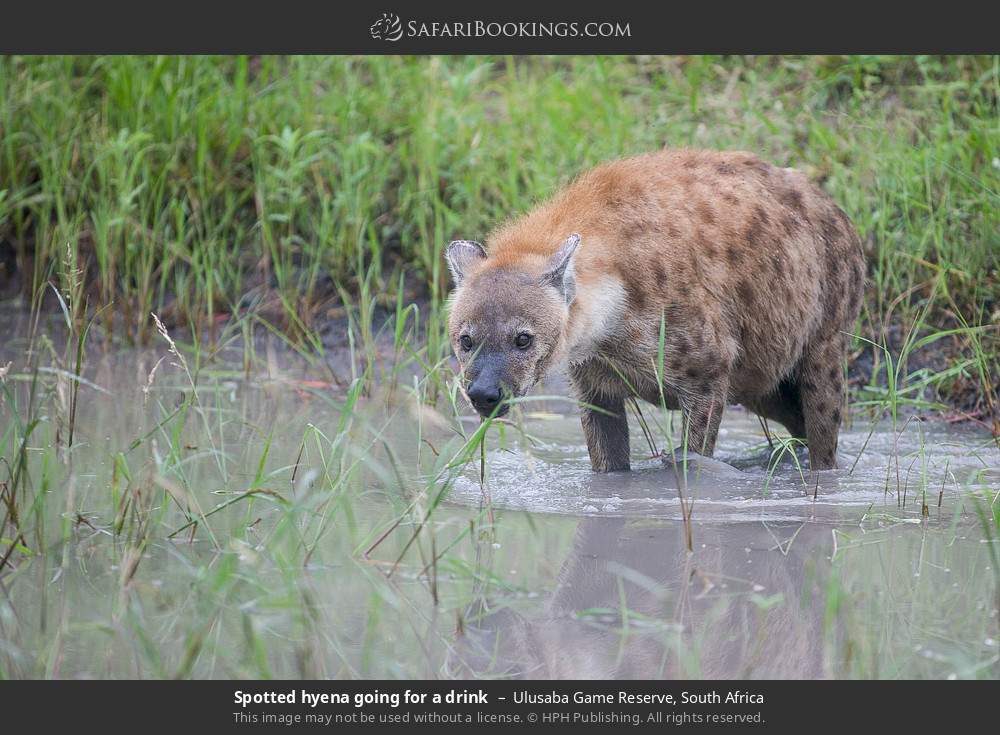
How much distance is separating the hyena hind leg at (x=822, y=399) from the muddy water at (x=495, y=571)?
0.18 m

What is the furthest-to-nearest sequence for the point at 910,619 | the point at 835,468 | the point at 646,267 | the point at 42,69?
the point at 42,69
the point at 835,468
the point at 646,267
the point at 910,619

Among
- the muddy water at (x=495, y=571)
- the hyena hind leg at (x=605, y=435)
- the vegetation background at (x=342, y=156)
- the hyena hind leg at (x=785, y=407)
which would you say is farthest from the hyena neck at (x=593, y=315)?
the vegetation background at (x=342, y=156)

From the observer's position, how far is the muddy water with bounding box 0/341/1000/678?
355 centimetres

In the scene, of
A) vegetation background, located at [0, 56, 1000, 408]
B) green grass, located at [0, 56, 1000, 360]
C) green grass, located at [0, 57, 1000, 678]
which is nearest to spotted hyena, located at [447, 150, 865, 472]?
green grass, located at [0, 57, 1000, 678]

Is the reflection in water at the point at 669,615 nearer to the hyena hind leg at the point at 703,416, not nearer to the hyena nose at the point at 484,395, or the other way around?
the hyena nose at the point at 484,395

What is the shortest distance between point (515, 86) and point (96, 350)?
10.4 feet

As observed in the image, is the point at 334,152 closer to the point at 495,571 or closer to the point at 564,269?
the point at 564,269

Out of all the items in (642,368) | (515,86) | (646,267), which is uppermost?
(515,86)

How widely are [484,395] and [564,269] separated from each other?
0.62m

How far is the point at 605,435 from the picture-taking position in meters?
5.65

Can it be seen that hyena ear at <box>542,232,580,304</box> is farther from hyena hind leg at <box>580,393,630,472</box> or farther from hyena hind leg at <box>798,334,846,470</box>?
hyena hind leg at <box>798,334,846,470</box>
